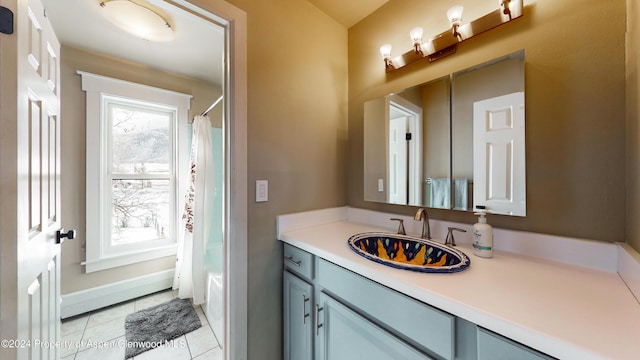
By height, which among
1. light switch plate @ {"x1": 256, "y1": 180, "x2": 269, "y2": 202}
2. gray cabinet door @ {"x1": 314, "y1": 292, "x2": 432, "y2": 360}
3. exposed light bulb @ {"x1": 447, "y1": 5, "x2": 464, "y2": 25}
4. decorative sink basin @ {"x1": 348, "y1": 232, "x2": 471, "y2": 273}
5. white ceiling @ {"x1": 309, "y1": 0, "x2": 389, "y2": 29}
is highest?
white ceiling @ {"x1": 309, "y1": 0, "x2": 389, "y2": 29}

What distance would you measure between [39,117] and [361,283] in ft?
4.81

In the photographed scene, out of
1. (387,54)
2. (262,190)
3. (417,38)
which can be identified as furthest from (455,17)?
(262,190)

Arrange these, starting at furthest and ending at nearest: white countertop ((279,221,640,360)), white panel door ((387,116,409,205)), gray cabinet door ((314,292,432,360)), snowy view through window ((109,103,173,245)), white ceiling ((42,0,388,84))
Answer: snowy view through window ((109,103,173,245))
white ceiling ((42,0,388,84))
white panel door ((387,116,409,205))
gray cabinet door ((314,292,432,360))
white countertop ((279,221,640,360))

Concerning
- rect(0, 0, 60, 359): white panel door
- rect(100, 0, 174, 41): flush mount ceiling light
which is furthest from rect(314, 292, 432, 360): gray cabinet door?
rect(100, 0, 174, 41): flush mount ceiling light

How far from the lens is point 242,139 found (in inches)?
46.7

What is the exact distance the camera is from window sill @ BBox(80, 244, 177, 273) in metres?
2.07

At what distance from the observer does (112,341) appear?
168 cm

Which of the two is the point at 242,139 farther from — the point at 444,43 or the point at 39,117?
the point at 444,43

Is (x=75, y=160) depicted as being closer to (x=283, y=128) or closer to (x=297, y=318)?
(x=283, y=128)

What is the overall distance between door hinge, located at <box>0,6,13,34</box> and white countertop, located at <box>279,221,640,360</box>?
129cm

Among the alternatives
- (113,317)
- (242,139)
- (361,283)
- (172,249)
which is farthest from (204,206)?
(361,283)

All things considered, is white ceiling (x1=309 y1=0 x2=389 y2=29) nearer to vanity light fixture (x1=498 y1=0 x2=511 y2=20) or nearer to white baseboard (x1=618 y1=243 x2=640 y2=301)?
vanity light fixture (x1=498 y1=0 x2=511 y2=20)

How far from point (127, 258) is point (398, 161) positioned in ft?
9.01

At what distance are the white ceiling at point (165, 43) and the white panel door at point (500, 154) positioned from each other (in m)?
1.05
